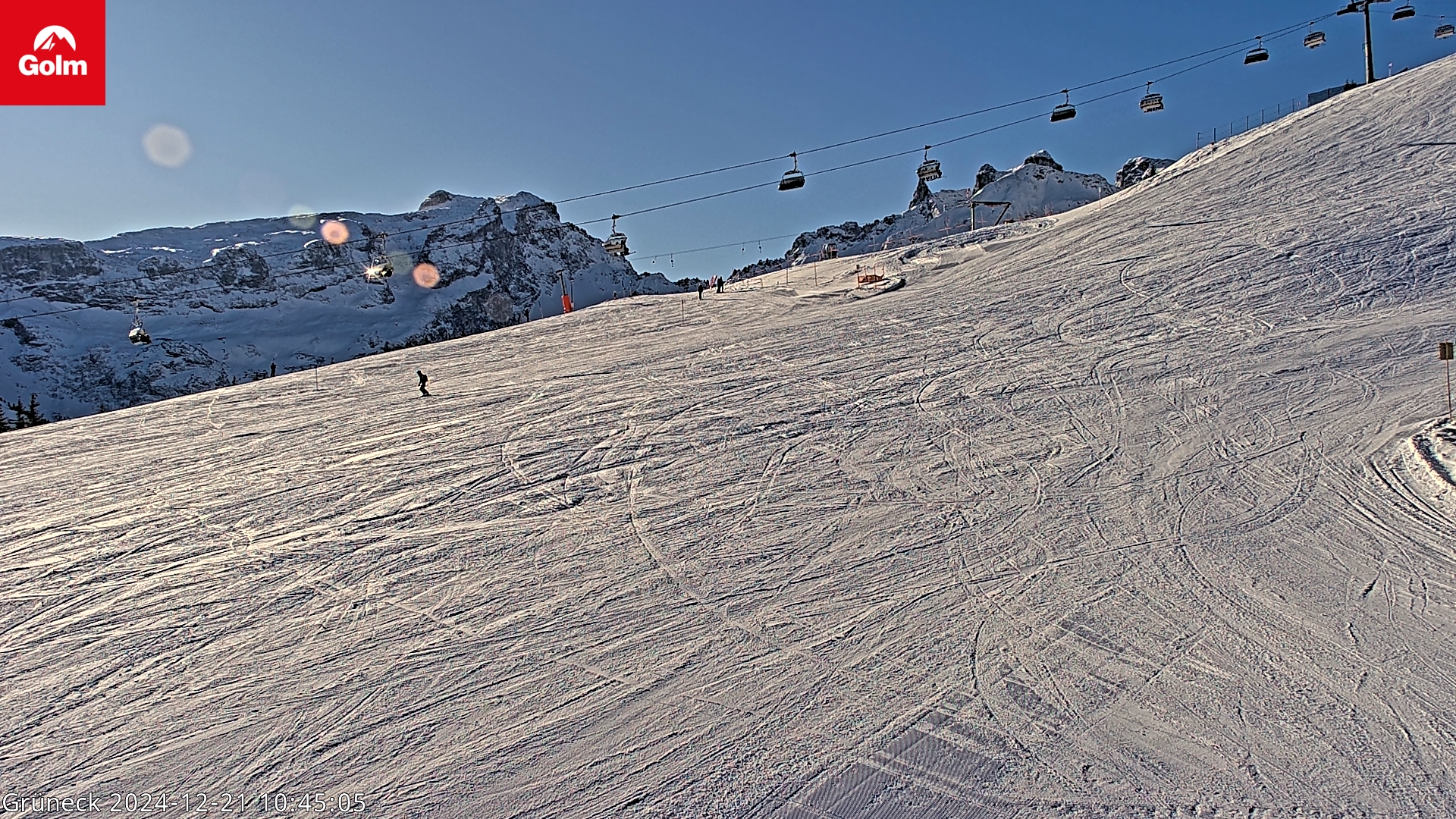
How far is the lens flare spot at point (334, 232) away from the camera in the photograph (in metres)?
170

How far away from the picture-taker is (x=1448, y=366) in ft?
42.2

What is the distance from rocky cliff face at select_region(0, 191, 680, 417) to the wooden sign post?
7799 centimetres

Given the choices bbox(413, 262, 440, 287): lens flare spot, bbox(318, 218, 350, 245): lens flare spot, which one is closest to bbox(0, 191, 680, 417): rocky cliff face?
bbox(413, 262, 440, 287): lens flare spot

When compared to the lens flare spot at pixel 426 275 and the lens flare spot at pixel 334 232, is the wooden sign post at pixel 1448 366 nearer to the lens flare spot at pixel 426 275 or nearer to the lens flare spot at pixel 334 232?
the lens flare spot at pixel 426 275

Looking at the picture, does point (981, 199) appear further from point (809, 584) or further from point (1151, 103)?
point (809, 584)

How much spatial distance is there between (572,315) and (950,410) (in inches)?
762

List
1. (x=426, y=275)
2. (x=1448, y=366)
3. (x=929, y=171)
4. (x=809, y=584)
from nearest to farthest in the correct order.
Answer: (x=809, y=584), (x=1448, y=366), (x=929, y=171), (x=426, y=275)

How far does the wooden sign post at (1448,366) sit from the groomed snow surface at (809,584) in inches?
5.1

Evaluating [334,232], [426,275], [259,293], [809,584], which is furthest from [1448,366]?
[334,232]

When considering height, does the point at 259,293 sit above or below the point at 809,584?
above

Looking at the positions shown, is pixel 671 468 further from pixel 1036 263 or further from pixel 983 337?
pixel 1036 263

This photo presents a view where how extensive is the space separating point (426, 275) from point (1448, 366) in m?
163

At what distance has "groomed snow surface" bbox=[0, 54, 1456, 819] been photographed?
5.63 m

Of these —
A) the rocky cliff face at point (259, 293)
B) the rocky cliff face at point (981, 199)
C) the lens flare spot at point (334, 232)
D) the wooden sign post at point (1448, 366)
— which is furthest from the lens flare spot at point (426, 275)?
the wooden sign post at point (1448, 366)
